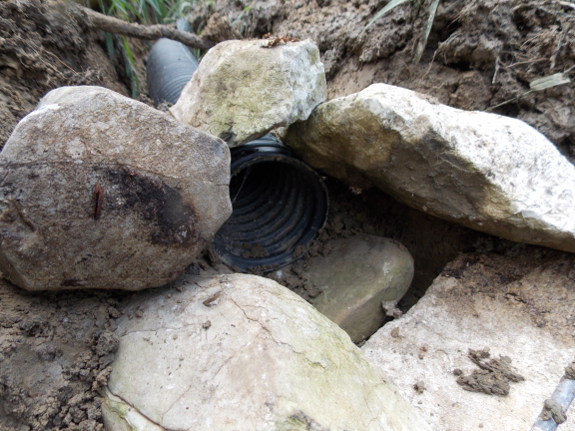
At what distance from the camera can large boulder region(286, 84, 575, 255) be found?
63.7 inches

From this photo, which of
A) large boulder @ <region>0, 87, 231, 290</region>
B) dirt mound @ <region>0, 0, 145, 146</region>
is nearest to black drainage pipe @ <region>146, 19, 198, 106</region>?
dirt mound @ <region>0, 0, 145, 146</region>

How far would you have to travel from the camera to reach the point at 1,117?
156cm

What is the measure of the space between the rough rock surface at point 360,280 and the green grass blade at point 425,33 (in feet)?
3.63

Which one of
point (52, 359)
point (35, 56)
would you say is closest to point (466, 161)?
point (52, 359)

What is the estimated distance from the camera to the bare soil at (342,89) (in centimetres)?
119

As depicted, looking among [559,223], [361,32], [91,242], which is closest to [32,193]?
[91,242]

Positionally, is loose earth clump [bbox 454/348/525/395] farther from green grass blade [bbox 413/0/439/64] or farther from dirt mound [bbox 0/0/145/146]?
dirt mound [bbox 0/0/145/146]

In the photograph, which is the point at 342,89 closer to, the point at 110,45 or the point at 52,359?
the point at 110,45

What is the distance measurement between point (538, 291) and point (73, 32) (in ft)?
9.53

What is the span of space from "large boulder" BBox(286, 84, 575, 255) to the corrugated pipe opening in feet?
1.73

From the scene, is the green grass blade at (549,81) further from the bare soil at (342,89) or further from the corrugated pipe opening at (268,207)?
the corrugated pipe opening at (268,207)

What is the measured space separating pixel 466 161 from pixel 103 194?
1411 millimetres

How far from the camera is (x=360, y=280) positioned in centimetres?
218

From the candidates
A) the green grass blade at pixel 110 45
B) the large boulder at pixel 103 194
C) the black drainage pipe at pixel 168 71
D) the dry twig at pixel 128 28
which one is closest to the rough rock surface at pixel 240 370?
the large boulder at pixel 103 194
